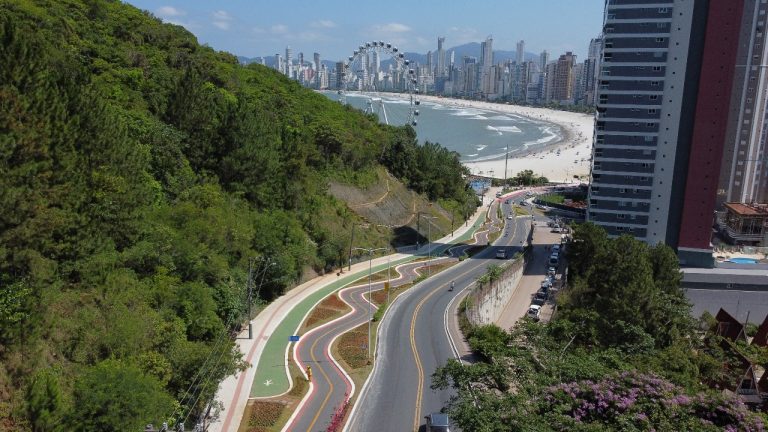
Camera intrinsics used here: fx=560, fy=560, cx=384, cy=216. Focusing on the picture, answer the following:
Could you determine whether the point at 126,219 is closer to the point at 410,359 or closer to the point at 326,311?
the point at 326,311

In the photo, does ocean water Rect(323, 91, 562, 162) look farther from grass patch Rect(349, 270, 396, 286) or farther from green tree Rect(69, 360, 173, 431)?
green tree Rect(69, 360, 173, 431)

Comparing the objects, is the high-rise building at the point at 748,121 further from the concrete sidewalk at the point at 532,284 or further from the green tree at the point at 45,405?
the green tree at the point at 45,405

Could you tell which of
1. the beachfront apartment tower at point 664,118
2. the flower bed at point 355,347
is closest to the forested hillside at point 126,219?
the flower bed at point 355,347

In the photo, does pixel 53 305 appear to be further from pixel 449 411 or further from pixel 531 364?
pixel 531 364

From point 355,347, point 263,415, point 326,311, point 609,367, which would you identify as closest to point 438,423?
point 609,367

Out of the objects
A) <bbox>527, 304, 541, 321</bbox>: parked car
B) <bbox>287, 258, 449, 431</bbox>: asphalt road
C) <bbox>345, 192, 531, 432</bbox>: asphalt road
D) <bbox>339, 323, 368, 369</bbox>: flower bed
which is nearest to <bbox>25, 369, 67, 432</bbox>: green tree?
<bbox>287, 258, 449, 431</bbox>: asphalt road
